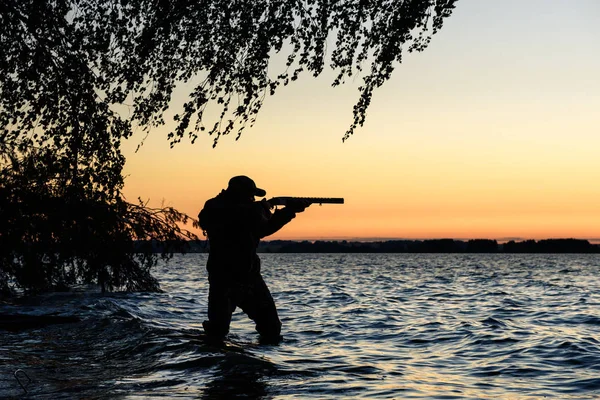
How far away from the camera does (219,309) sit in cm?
1043

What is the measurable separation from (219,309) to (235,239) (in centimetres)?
112

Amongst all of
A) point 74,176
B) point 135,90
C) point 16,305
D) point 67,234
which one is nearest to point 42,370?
point 74,176

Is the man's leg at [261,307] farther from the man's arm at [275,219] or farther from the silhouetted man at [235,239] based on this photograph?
the man's arm at [275,219]

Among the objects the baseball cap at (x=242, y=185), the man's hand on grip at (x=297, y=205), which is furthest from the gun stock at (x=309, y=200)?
the baseball cap at (x=242, y=185)

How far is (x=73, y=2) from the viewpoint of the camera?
350 inches

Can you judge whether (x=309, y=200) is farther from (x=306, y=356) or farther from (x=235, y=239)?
(x=306, y=356)

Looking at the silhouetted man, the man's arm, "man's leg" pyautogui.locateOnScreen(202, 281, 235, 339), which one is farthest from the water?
the man's arm

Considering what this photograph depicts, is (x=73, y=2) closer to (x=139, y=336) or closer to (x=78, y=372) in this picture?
(x=78, y=372)

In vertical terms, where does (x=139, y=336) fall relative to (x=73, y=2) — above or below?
below

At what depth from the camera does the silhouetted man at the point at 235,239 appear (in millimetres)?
10133

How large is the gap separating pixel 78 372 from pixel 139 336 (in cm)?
368

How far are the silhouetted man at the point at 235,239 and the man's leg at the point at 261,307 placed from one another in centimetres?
2

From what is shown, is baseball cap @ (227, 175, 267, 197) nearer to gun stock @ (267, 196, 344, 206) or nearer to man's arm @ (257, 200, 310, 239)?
man's arm @ (257, 200, 310, 239)

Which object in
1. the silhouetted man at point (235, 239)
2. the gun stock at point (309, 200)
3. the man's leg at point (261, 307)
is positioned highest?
the gun stock at point (309, 200)
